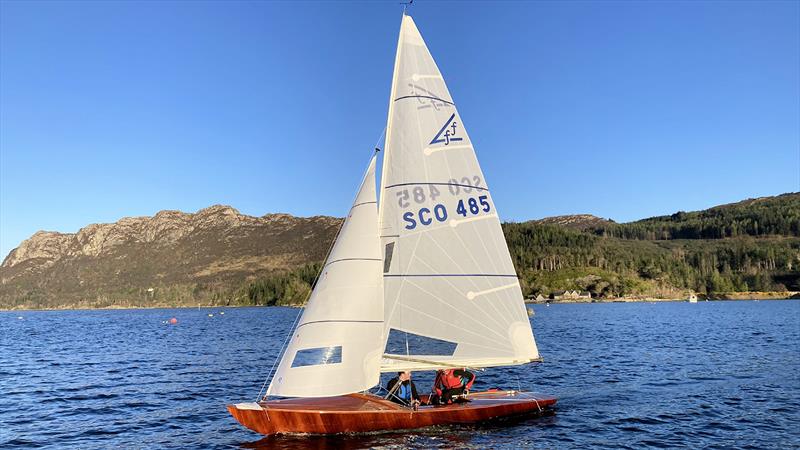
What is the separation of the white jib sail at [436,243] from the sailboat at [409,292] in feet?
0.13

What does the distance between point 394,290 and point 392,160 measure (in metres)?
4.91

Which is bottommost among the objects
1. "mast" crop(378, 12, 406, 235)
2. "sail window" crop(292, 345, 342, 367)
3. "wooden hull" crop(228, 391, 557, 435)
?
"wooden hull" crop(228, 391, 557, 435)

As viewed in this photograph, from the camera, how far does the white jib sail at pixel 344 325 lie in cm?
1967

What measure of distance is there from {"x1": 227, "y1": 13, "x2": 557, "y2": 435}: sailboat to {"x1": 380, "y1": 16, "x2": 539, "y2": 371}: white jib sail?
0.04 meters

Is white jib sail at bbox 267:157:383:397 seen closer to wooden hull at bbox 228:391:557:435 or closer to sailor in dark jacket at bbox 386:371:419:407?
wooden hull at bbox 228:391:557:435

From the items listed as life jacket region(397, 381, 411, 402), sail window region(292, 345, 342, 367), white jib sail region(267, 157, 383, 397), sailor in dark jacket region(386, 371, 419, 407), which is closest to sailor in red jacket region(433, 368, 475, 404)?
sailor in dark jacket region(386, 371, 419, 407)

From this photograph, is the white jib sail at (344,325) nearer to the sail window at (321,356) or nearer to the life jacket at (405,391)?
the sail window at (321,356)

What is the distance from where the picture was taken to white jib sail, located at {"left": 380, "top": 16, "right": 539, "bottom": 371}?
21.1 metres

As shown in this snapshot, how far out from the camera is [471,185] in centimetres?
2248

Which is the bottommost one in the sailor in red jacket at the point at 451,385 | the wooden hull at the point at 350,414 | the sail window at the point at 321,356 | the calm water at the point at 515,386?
the calm water at the point at 515,386

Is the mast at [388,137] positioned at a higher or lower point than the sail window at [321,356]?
higher

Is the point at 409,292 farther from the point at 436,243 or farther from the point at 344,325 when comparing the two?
→ the point at 344,325

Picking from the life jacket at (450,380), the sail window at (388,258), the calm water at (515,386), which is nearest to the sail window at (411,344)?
the life jacket at (450,380)

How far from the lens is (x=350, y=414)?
1966 centimetres
